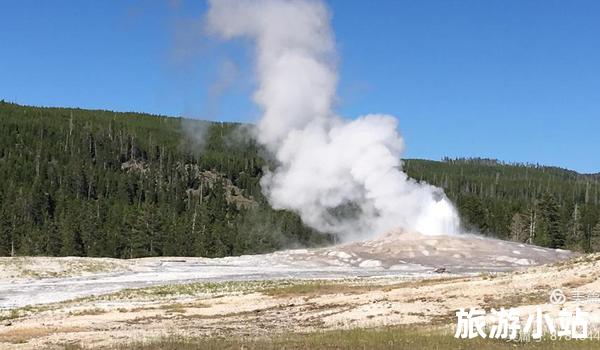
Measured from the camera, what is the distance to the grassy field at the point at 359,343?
23172 mm

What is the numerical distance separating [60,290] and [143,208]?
63.3 meters

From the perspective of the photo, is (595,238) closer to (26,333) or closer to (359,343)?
(359,343)

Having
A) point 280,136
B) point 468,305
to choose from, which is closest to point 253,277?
point 468,305

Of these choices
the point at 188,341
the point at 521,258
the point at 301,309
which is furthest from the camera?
the point at 521,258

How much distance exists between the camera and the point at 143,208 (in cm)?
12494

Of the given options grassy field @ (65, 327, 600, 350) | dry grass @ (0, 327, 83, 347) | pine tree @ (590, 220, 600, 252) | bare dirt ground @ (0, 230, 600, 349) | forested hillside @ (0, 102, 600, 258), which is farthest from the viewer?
pine tree @ (590, 220, 600, 252)

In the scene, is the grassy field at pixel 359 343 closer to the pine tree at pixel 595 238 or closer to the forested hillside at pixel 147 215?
the forested hillside at pixel 147 215

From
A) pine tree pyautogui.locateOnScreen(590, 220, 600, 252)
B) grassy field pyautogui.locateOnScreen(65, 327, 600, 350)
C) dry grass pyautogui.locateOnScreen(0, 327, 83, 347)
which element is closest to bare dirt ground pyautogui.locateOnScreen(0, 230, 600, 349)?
dry grass pyautogui.locateOnScreen(0, 327, 83, 347)

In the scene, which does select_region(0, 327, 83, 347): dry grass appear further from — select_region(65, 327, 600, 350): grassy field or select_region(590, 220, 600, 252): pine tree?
select_region(590, 220, 600, 252): pine tree

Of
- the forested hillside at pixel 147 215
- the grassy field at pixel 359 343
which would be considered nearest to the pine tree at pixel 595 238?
the forested hillside at pixel 147 215

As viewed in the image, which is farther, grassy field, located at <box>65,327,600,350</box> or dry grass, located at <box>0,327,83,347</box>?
dry grass, located at <box>0,327,83,347</box>

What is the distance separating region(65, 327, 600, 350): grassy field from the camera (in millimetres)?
23172

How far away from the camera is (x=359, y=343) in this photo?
24812mm

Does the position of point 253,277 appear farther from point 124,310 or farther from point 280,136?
point 280,136
